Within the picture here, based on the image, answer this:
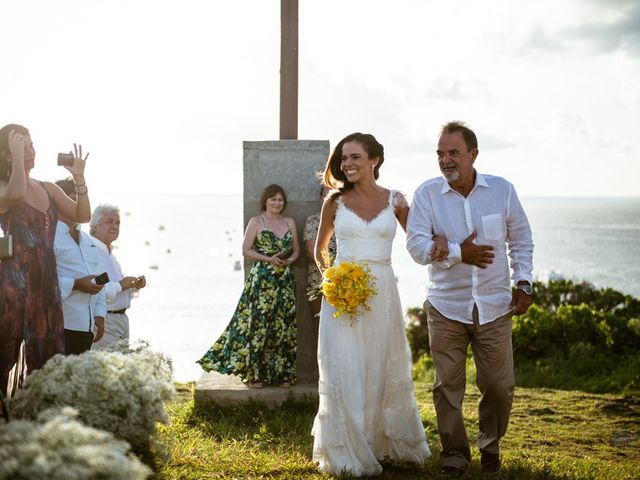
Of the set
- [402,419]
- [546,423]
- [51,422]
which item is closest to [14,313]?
[51,422]

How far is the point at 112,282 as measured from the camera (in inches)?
266

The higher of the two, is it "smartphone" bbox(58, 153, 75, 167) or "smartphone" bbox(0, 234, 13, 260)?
"smartphone" bbox(58, 153, 75, 167)

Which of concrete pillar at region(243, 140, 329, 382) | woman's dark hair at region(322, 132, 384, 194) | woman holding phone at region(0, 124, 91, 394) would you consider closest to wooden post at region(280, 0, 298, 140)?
concrete pillar at region(243, 140, 329, 382)

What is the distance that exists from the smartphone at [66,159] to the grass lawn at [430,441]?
5.52ft

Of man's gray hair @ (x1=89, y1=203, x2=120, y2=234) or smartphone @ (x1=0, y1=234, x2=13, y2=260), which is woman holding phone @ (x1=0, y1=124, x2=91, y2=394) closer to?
smartphone @ (x1=0, y1=234, x2=13, y2=260)

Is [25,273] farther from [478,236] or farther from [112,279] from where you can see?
[478,236]

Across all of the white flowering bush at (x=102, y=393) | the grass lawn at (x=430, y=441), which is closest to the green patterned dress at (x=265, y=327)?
the grass lawn at (x=430, y=441)

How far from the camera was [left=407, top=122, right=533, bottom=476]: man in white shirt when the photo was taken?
535cm

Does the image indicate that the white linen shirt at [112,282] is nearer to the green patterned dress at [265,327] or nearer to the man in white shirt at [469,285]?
the green patterned dress at [265,327]

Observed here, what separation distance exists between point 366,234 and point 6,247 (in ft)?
7.32

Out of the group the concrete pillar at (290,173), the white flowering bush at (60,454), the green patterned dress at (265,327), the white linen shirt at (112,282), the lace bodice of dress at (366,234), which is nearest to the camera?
the white flowering bush at (60,454)

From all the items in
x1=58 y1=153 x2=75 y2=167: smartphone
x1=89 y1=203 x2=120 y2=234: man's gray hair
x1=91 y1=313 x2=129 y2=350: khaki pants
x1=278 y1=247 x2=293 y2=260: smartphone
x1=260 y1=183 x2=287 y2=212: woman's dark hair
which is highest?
x1=58 y1=153 x2=75 y2=167: smartphone

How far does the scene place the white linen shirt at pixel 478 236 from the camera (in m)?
5.36

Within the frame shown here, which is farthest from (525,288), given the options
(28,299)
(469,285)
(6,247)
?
(6,247)
